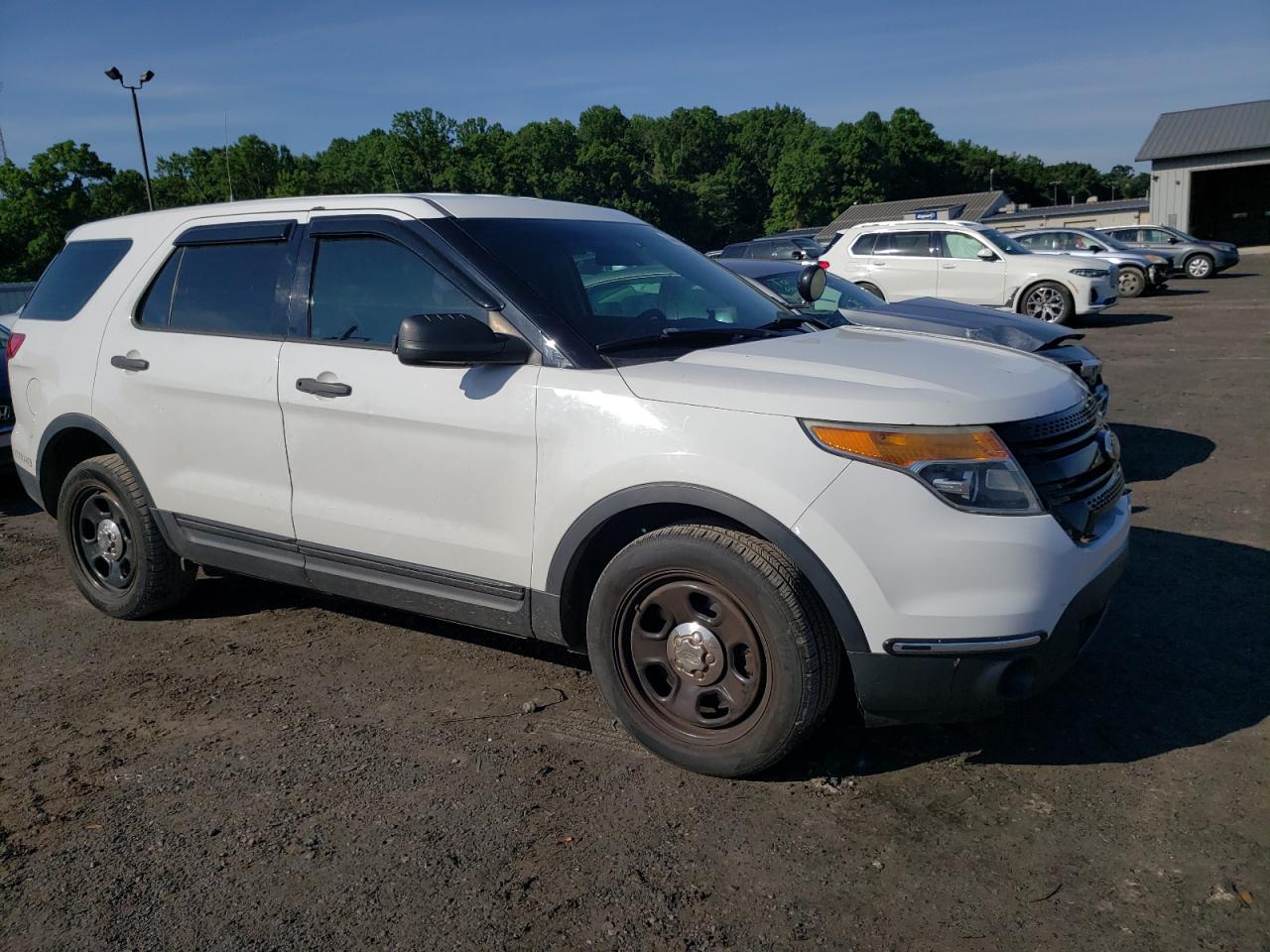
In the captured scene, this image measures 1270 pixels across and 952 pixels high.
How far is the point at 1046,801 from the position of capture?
10.2 feet

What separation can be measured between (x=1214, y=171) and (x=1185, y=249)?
68.1 feet

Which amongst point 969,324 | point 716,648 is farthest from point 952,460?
point 969,324

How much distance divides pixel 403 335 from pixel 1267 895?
291cm

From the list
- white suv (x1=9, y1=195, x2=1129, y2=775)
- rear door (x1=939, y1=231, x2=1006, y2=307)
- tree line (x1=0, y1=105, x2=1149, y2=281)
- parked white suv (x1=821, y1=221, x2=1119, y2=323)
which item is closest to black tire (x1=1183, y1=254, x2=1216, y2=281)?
parked white suv (x1=821, y1=221, x2=1119, y2=323)

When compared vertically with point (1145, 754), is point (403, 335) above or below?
above

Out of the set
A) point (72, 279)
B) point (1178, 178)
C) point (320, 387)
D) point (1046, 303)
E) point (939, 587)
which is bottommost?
point (1046, 303)

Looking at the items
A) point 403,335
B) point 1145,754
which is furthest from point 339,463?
point 1145,754

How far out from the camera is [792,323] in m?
4.16

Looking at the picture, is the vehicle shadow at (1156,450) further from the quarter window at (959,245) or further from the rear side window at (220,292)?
the quarter window at (959,245)

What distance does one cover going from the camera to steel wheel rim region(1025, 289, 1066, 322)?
17469 mm

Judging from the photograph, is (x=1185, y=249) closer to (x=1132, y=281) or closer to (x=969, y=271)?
(x=1132, y=281)

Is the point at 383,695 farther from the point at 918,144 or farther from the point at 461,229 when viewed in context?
Result: the point at 918,144

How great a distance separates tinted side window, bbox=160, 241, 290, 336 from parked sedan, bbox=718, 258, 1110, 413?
377 cm

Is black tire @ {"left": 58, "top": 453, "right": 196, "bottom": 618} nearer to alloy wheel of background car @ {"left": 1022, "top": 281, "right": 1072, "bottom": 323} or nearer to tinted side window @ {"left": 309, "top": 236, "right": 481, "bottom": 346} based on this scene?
tinted side window @ {"left": 309, "top": 236, "right": 481, "bottom": 346}
